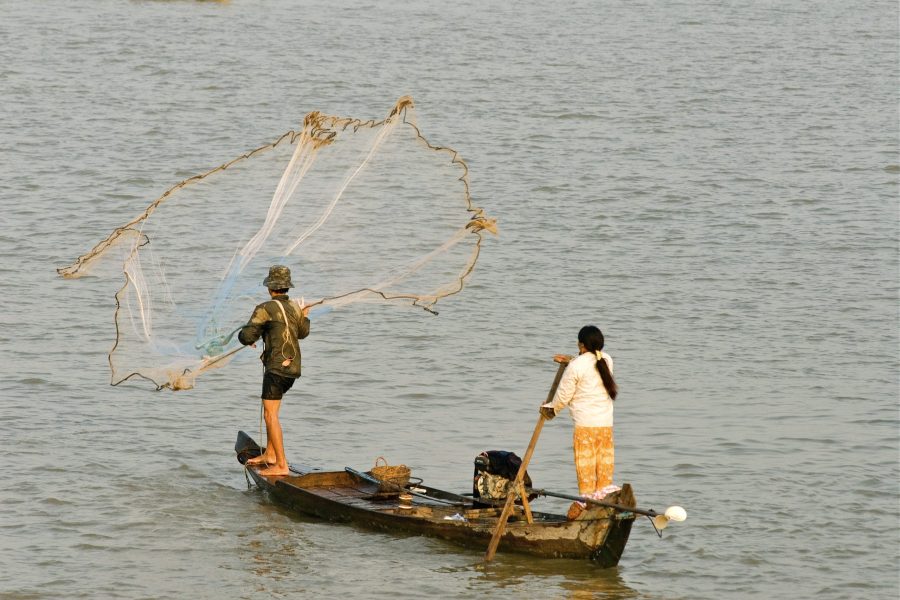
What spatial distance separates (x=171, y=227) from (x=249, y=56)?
19460 mm

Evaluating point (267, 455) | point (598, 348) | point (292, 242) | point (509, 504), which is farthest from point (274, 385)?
point (598, 348)

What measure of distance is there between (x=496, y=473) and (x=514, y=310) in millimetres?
7076

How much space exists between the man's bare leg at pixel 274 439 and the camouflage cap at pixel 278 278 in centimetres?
102

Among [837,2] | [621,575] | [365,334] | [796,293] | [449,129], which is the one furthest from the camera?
[837,2]

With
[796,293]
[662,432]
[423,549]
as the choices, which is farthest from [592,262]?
[423,549]

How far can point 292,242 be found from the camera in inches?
485

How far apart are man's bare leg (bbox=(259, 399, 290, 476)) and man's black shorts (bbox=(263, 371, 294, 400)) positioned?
49 millimetres

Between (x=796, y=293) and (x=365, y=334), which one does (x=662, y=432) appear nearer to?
(x=365, y=334)

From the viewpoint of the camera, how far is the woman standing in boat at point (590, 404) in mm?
10344

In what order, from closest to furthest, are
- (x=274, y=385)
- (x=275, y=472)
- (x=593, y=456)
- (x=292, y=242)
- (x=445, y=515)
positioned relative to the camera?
(x=593, y=456), (x=445, y=515), (x=274, y=385), (x=275, y=472), (x=292, y=242)

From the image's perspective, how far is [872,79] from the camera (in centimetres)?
3106

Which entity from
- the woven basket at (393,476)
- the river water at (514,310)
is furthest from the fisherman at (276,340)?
the woven basket at (393,476)

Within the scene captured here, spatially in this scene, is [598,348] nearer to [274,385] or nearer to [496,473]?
[496,473]

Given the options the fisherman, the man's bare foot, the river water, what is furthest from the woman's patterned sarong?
the man's bare foot
